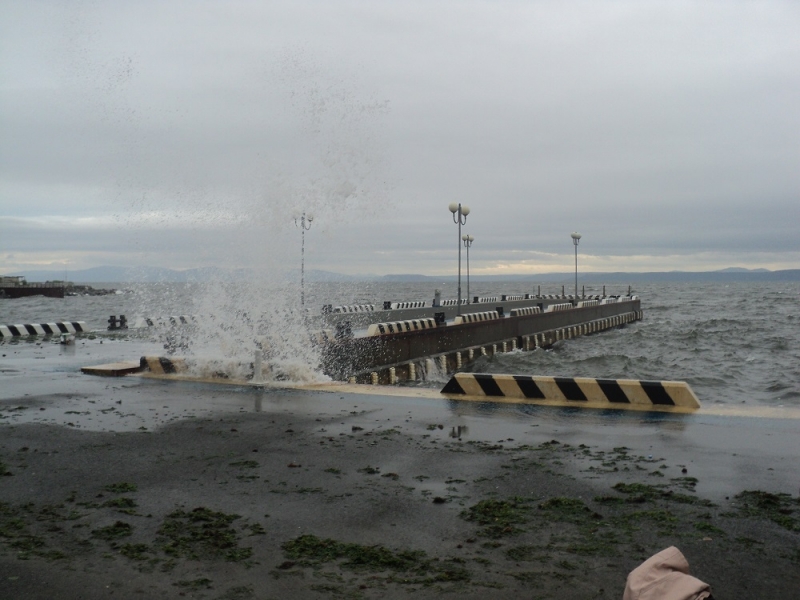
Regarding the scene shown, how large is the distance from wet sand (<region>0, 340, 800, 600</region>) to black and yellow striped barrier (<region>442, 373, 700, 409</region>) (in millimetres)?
747

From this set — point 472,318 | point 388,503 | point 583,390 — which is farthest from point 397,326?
point 388,503

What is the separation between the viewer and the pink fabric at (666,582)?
363 cm

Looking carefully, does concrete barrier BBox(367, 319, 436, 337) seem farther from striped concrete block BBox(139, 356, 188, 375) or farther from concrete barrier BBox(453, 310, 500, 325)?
striped concrete block BBox(139, 356, 188, 375)

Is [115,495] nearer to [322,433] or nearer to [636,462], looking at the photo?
[322,433]

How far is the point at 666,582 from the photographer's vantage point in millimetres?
3768

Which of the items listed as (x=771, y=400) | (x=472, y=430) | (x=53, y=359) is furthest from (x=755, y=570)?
(x=53, y=359)

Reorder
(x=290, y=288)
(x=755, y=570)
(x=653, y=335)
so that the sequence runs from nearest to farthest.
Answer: (x=755, y=570)
(x=290, y=288)
(x=653, y=335)

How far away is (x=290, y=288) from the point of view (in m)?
17.6

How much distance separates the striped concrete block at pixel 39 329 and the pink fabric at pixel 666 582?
27949mm

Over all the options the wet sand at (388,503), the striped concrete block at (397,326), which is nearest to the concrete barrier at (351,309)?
the striped concrete block at (397,326)

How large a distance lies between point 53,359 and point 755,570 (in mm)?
17949

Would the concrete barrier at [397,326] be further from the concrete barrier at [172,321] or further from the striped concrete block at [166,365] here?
the striped concrete block at [166,365]

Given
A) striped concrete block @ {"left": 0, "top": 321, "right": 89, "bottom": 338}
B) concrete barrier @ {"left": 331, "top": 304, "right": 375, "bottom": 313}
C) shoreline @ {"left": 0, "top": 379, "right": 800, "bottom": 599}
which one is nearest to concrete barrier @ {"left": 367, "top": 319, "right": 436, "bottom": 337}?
striped concrete block @ {"left": 0, "top": 321, "right": 89, "bottom": 338}

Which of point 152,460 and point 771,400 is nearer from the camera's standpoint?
point 152,460
